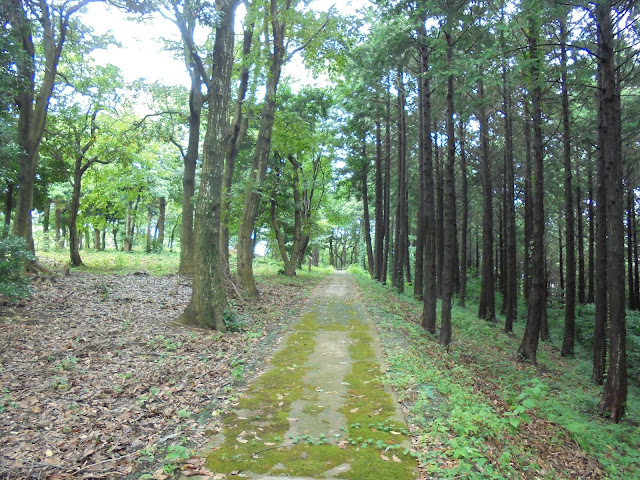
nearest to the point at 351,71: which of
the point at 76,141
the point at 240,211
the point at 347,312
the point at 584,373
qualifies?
the point at 240,211

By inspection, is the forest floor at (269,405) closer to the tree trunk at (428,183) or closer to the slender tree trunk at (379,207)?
the tree trunk at (428,183)

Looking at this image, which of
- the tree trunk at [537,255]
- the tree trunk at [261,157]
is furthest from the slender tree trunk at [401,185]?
the tree trunk at [537,255]

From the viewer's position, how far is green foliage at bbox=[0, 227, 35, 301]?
7367mm

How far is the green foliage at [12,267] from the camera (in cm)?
737

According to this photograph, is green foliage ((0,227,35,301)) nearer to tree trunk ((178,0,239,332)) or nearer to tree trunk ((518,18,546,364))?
tree trunk ((178,0,239,332))

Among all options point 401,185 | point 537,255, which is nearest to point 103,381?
point 537,255

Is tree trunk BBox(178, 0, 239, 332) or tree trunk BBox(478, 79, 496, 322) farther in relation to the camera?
tree trunk BBox(478, 79, 496, 322)

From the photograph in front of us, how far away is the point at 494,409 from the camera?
219 inches

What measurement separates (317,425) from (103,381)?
3.01 meters

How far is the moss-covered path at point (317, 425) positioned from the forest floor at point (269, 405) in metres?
0.02

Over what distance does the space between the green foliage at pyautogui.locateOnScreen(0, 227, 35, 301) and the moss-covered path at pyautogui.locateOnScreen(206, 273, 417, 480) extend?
197 inches

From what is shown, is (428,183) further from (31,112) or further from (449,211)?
(31,112)

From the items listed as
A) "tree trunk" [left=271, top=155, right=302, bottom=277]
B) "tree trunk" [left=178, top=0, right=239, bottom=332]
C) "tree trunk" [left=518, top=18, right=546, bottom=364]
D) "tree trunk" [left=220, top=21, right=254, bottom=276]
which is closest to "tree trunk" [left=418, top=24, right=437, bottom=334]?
"tree trunk" [left=518, top=18, right=546, bottom=364]

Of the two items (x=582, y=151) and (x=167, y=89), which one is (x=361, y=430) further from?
(x=582, y=151)
